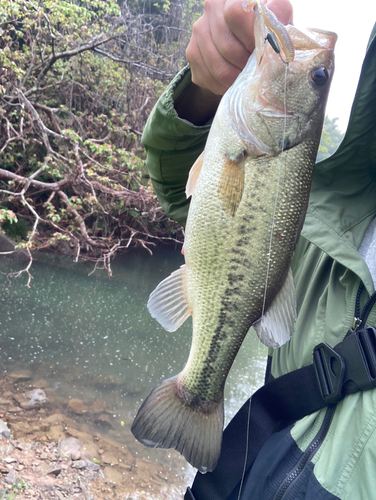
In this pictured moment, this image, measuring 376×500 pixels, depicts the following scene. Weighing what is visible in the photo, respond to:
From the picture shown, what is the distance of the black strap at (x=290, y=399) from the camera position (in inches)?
39.7

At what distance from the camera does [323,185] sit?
1.31m

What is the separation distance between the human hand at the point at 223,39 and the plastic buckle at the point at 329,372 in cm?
86

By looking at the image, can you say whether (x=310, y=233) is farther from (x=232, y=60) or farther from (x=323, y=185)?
(x=232, y=60)

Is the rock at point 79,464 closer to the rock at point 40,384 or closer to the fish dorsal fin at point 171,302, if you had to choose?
the rock at point 40,384

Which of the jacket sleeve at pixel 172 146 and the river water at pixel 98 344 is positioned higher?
the jacket sleeve at pixel 172 146

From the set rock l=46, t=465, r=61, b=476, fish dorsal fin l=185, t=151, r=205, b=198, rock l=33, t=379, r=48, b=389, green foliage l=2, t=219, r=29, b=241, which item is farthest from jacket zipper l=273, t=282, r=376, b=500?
green foliage l=2, t=219, r=29, b=241

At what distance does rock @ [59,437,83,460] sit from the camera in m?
3.25

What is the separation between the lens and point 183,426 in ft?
3.97

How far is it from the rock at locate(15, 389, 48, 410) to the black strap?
3.05 metres

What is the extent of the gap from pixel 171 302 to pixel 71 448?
2749 mm

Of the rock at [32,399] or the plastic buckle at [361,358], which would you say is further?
the rock at [32,399]

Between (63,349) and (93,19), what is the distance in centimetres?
734

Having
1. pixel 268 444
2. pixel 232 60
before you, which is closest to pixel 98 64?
pixel 232 60

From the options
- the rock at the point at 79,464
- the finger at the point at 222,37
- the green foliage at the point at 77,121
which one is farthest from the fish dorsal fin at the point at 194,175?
the green foliage at the point at 77,121
